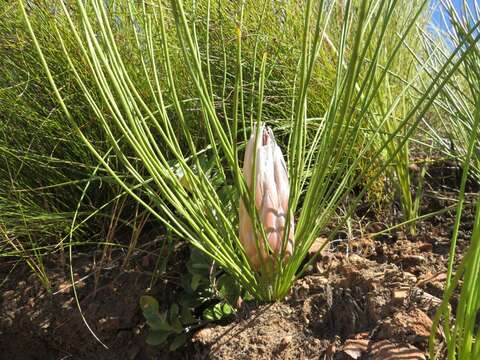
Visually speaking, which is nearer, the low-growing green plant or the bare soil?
the bare soil

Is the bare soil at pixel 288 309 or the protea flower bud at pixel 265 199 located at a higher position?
the protea flower bud at pixel 265 199

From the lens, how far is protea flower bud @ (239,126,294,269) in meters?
0.74

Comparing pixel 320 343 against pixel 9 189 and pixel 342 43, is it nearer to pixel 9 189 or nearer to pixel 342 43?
pixel 342 43

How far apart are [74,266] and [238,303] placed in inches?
16.2

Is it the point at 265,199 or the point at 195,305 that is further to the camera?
the point at 195,305

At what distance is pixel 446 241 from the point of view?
0.98 metres

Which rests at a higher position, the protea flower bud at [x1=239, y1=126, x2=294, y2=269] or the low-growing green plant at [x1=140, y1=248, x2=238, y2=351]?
the protea flower bud at [x1=239, y1=126, x2=294, y2=269]

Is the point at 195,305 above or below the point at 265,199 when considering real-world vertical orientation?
below

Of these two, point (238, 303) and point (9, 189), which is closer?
point (238, 303)

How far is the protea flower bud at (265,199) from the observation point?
74 cm

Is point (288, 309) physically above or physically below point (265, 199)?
below

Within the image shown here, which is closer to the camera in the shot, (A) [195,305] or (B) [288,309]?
(B) [288,309]

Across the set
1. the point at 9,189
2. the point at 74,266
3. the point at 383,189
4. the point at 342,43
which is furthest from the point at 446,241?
the point at 9,189

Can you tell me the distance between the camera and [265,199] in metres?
0.75
